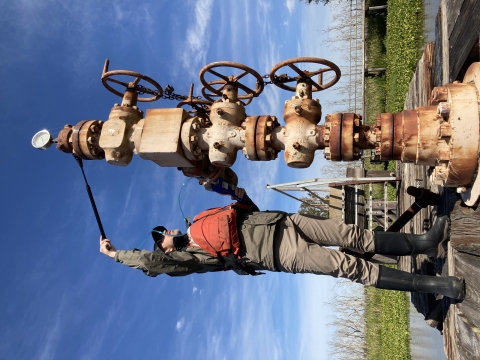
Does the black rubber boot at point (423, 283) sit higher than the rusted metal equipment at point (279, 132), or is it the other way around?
the rusted metal equipment at point (279, 132)

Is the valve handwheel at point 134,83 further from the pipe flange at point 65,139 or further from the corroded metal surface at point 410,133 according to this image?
the corroded metal surface at point 410,133

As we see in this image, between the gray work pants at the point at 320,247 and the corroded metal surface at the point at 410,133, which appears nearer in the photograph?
the corroded metal surface at the point at 410,133

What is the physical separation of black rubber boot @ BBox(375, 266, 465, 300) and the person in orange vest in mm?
11

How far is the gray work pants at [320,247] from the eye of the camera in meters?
4.91

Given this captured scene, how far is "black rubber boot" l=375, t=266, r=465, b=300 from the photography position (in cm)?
428

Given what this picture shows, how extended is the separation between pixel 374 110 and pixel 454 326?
1401 centimetres

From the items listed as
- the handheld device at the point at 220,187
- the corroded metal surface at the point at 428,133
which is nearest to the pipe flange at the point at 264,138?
the handheld device at the point at 220,187

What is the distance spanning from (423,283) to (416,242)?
1.70 feet

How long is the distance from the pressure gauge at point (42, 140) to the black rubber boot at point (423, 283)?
446 cm

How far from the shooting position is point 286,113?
4.29 metres

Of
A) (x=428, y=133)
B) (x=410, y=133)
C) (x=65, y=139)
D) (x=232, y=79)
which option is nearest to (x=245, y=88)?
(x=232, y=79)

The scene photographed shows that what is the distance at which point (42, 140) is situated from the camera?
5.24 metres

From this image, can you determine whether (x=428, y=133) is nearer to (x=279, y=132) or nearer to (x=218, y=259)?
(x=279, y=132)

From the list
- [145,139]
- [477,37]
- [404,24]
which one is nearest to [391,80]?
[404,24]
